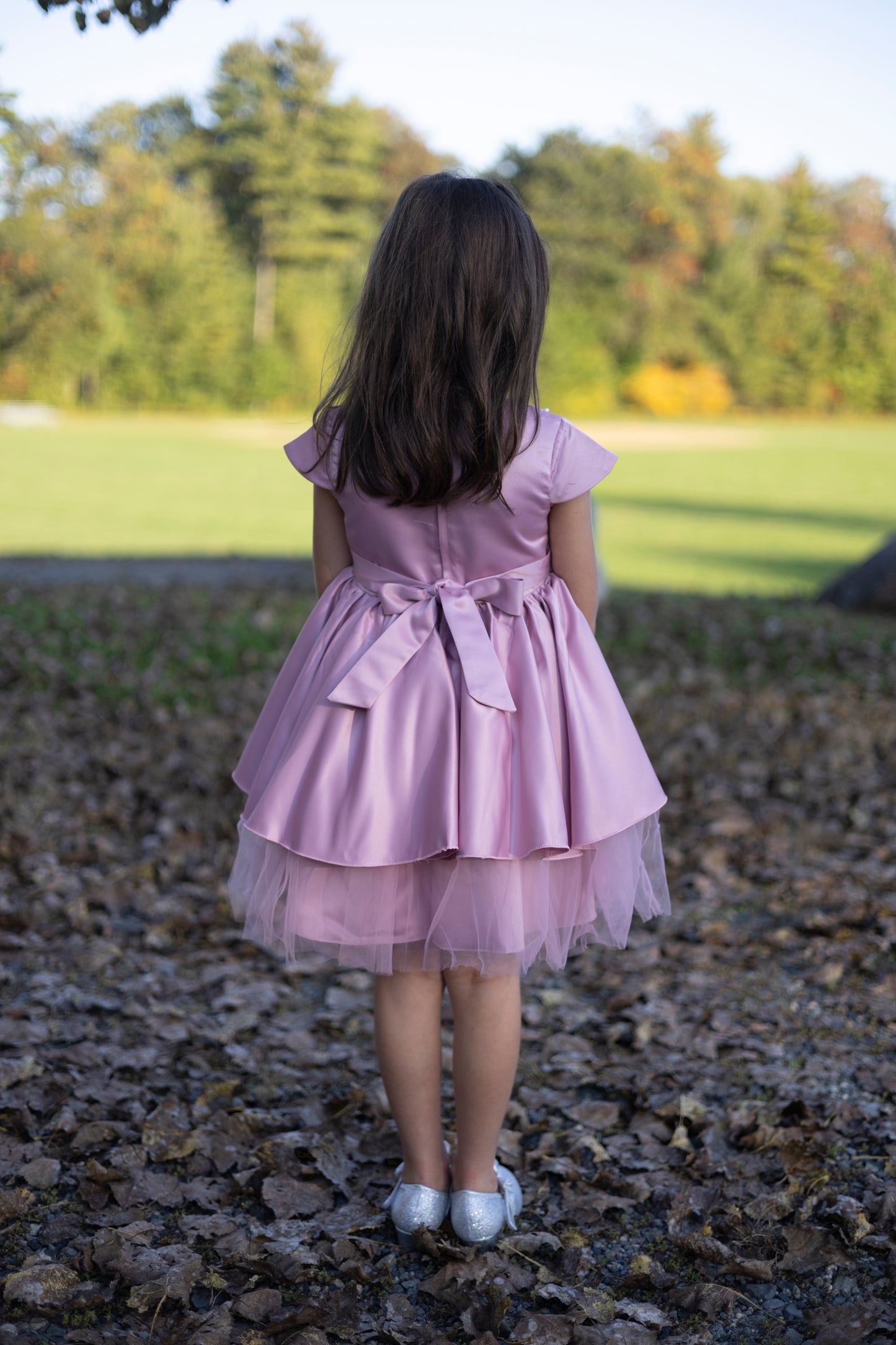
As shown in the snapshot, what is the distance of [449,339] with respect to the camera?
6.01 feet

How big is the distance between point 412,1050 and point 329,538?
2.99 ft

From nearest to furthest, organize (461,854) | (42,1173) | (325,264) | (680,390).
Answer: (461,854)
(42,1173)
(325,264)
(680,390)

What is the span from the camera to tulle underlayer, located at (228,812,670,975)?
73.2 inches

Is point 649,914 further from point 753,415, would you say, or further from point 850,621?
point 753,415

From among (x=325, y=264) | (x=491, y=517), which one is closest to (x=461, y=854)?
(x=491, y=517)

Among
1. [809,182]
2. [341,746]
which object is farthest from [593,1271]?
[809,182]

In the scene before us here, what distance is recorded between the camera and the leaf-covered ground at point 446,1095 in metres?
1.91

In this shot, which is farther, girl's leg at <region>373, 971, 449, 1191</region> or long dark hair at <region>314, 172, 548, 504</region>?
girl's leg at <region>373, 971, 449, 1191</region>

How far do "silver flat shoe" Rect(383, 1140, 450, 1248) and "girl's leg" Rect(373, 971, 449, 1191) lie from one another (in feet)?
0.18

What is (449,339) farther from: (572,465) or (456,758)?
(456,758)

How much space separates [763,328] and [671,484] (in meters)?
29.4

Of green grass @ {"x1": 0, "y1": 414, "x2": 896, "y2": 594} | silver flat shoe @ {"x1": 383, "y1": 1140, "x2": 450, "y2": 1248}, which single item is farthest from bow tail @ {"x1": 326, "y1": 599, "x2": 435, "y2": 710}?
green grass @ {"x1": 0, "y1": 414, "x2": 896, "y2": 594}

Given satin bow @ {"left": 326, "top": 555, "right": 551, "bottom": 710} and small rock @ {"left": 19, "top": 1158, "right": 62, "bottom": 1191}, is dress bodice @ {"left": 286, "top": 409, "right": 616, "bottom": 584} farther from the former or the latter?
small rock @ {"left": 19, "top": 1158, "right": 62, "bottom": 1191}

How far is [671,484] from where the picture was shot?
19953 mm
